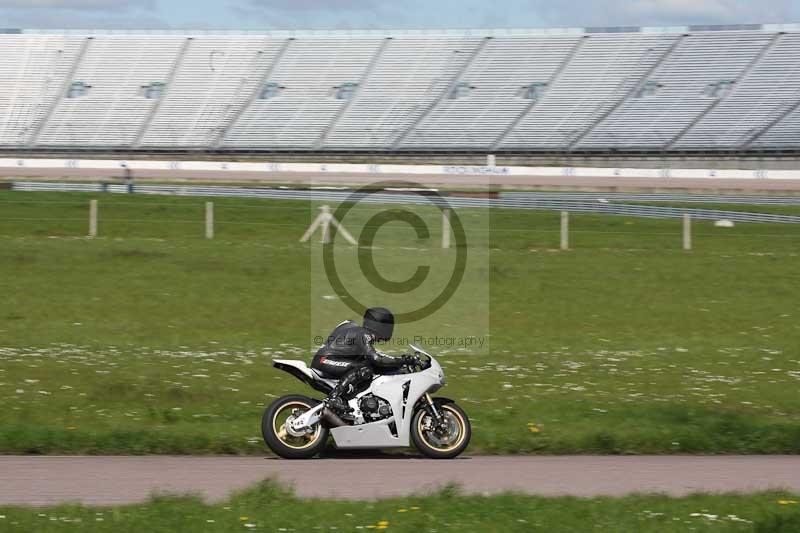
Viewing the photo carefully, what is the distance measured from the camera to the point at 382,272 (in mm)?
23359

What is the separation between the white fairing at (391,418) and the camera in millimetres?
10281

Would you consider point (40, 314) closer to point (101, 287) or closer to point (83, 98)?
point (101, 287)

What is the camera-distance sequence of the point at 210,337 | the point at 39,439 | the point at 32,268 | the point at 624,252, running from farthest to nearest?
the point at 624,252
the point at 32,268
the point at 210,337
the point at 39,439

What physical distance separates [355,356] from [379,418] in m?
0.64

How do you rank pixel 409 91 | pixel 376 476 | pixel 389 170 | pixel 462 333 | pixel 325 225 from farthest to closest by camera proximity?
pixel 409 91
pixel 389 170
pixel 325 225
pixel 462 333
pixel 376 476

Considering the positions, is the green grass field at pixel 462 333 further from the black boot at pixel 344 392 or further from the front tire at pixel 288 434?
the black boot at pixel 344 392

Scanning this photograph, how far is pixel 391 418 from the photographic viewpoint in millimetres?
10328

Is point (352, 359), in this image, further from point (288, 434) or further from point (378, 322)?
point (288, 434)

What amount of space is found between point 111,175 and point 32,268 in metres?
34.9

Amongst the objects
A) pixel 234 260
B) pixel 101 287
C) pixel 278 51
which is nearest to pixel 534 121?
pixel 278 51

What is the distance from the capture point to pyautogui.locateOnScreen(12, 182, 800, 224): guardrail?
117 ft

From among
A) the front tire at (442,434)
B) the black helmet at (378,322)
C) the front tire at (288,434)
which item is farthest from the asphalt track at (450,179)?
the front tire at (288,434)

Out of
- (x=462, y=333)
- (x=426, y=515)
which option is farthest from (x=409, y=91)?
(x=426, y=515)

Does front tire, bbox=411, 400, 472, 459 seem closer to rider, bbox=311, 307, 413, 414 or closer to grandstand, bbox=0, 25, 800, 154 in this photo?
rider, bbox=311, 307, 413, 414
